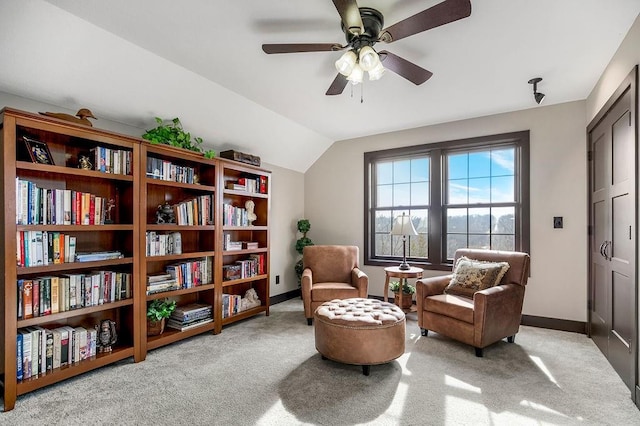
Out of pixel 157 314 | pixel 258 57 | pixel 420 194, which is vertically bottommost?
pixel 157 314

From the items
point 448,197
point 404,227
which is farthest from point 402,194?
point 404,227

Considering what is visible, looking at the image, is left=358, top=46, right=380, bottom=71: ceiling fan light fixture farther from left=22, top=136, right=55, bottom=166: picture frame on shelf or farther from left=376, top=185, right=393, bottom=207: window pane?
left=376, top=185, right=393, bottom=207: window pane

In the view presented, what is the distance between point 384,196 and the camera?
16.2 ft

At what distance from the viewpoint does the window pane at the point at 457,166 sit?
433cm

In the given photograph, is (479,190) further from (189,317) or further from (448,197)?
(189,317)

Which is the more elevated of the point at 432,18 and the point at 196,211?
the point at 432,18

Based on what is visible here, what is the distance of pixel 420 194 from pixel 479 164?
84 centimetres

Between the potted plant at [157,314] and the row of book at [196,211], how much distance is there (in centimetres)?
79

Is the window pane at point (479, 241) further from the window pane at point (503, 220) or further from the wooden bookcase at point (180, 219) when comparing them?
the wooden bookcase at point (180, 219)

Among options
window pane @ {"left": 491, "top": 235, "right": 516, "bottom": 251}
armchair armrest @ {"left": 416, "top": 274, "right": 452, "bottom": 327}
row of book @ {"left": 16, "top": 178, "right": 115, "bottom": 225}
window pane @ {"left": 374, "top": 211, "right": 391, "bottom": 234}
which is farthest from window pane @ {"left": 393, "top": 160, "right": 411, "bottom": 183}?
row of book @ {"left": 16, "top": 178, "right": 115, "bottom": 225}

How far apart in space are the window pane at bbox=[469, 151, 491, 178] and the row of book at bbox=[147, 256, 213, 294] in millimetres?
3469

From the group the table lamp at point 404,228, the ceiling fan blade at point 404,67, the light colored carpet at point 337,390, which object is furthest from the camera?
the table lamp at point 404,228

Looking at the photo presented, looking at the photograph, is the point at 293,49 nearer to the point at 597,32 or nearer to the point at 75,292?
the point at 597,32

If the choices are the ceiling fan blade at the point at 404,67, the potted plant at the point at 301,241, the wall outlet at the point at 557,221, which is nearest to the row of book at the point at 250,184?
the potted plant at the point at 301,241
